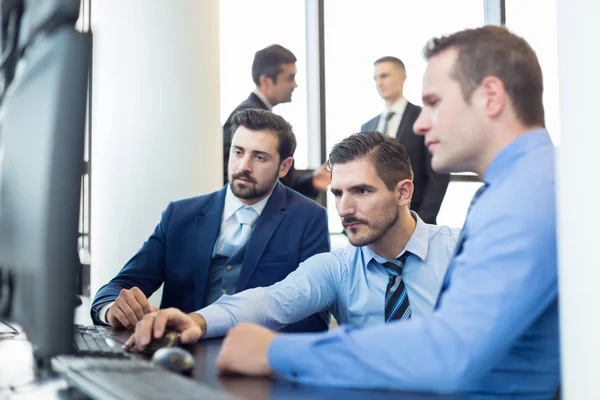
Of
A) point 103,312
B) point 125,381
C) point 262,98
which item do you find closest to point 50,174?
point 125,381

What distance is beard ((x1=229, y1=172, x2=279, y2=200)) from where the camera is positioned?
8.71 feet

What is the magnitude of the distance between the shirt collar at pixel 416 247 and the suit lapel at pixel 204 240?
1.89 feet

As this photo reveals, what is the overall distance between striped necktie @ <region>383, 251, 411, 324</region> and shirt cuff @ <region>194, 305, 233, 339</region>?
54cm

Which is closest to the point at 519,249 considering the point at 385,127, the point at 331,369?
the point at 331,369

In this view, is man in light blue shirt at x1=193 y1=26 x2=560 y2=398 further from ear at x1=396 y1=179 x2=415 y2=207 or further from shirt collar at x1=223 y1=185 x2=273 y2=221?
shirt collar at x1=223 y1=185 x2=273 y2=221

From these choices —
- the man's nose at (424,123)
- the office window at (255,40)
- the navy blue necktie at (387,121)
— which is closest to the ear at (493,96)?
the man's nose at (424,123)

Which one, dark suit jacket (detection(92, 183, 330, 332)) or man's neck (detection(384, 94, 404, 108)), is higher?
man's neck (detection(384, 94, 404, 108))

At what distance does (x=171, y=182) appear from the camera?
3217 mm

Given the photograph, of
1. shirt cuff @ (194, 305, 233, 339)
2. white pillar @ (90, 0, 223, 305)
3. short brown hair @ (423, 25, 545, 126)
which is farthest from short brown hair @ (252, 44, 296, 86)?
short brown hair @ (423, 25, 545, 126)

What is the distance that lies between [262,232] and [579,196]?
1719 mm

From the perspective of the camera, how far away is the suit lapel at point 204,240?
7.89ft

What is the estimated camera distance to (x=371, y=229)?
2.14 m

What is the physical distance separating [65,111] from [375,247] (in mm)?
1523

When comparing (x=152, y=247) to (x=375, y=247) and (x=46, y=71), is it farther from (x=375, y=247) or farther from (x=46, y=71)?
(x=46, y=71)
